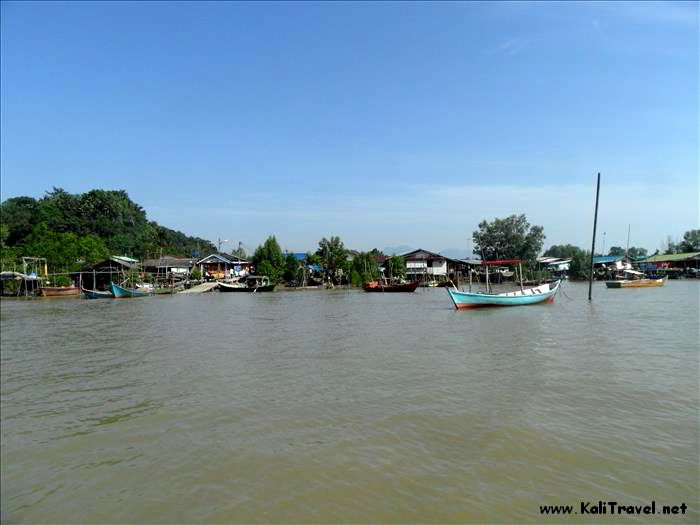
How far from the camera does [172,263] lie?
167ft

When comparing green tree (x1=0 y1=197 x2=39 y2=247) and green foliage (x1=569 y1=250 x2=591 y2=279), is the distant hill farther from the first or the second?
green foliage (x1=569 y1=250 x2=591 y2=279)

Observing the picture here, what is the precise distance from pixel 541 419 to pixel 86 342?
12.3 metres

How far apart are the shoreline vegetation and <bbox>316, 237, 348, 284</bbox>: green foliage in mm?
114

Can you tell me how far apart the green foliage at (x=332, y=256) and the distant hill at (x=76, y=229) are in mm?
20828

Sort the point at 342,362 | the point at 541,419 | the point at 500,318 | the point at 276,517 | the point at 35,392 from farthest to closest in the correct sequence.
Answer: the point at 500,318
the point at 342,362
the point at 35,392
the point at 541,419
the point at 276,517

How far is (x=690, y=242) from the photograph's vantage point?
2694 inches

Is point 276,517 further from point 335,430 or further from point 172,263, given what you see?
point 172,263

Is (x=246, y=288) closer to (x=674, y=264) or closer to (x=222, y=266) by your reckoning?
(x=222, y=266)

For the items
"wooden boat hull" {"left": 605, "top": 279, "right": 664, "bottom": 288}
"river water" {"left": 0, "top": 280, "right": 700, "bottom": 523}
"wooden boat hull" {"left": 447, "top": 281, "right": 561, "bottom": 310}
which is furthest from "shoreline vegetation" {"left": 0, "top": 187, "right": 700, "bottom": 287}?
"river water" {"left": 0, "top": 280, "right": 700, "bottom": 523}

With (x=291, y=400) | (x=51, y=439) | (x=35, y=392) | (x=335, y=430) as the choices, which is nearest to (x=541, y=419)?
(x=335, y=430)

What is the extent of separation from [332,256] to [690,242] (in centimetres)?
5509

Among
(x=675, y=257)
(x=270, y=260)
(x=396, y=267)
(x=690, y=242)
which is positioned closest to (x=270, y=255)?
(x=270, y=260)

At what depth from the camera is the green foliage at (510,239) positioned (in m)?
66.1

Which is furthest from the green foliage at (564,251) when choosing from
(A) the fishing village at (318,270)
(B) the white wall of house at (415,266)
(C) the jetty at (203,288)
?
(C) the jetty at (203,288)
